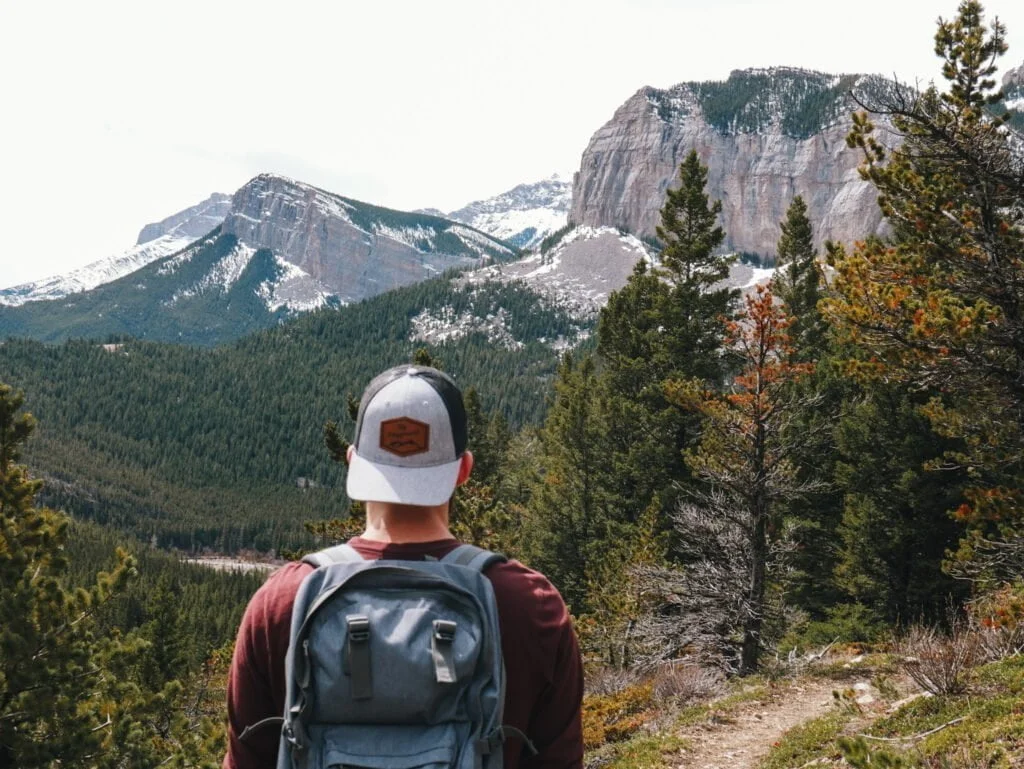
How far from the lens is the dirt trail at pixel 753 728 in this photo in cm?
912

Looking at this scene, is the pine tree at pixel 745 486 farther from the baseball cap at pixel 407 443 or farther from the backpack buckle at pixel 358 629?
the backpack buckle at pixel 358 629

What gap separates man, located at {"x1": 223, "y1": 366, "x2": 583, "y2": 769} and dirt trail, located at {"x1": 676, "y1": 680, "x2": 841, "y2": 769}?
309 inches

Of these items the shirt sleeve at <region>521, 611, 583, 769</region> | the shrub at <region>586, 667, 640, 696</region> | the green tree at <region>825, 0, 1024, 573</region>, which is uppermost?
the green tree at <region>825, 0, 1024, 573</region>

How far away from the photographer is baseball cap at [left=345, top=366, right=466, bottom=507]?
222 centimetres

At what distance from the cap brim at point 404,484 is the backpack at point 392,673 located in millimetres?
211

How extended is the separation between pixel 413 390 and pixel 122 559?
264 inches

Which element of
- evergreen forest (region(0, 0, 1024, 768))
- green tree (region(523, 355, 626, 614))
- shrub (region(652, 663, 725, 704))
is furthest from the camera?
green tree (region(523, 355, 626, 614))

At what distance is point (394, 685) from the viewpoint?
1.95 metres

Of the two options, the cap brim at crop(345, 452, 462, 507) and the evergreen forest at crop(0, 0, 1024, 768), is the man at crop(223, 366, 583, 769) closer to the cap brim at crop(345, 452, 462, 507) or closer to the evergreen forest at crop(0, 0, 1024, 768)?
the cap brim at crop(345, 452, 462, 507)

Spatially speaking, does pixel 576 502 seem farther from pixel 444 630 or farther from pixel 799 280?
pixel 444 630

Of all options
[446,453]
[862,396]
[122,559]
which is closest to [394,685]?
[446,453]

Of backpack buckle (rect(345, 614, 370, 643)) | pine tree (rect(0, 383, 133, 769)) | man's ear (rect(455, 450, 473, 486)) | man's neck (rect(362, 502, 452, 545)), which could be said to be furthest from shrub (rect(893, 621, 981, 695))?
pine tree (rect(0, 383, 133, 769))

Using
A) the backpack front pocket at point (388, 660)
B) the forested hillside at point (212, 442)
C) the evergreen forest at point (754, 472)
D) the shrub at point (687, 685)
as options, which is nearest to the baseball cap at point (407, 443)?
the backpack front pocket at point (388, 660)

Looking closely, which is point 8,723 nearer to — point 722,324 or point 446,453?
point 446,453
